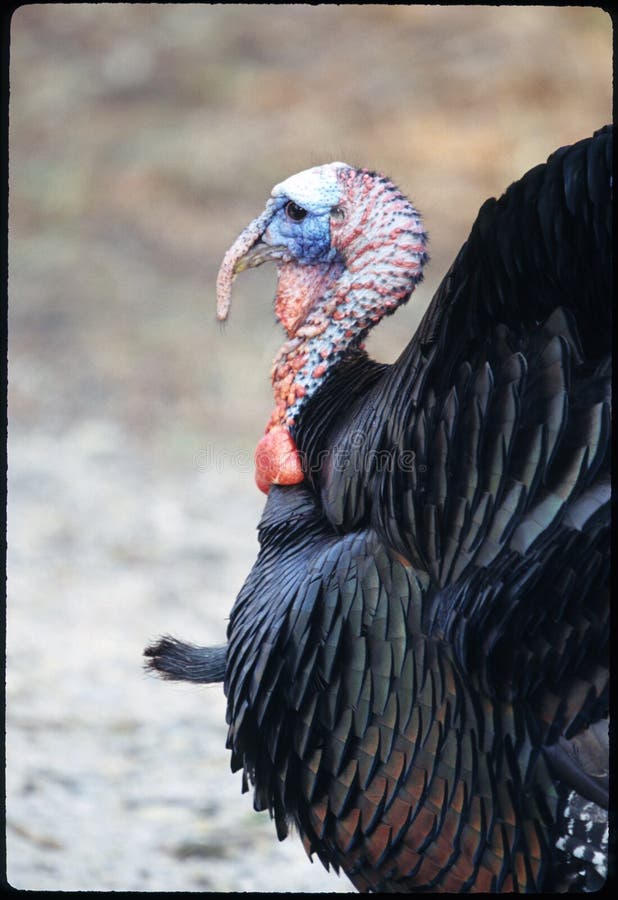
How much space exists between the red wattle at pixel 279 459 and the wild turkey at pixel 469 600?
125 millimetres

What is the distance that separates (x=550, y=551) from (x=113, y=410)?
4.65m

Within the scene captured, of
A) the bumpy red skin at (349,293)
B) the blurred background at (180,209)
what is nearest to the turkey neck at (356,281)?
the bumpy red skin at (349,293)

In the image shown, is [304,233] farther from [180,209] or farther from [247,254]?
[180,209]

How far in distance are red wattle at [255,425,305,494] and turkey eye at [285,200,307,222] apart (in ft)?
1.36

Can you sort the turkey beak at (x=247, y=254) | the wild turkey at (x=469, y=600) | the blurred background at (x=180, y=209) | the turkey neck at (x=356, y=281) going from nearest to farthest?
1. the wild turkey at (x=469, y=600)
2. the turkey neck at (x=356, y=281)
3. the turkey beak at (x=247, y=254)
4. the blurred background at (x=180, y=209)

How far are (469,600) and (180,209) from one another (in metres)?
5.54

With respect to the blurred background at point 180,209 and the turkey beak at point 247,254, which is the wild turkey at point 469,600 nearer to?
the turkey beak at point 247,254

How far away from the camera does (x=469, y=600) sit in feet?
6.22

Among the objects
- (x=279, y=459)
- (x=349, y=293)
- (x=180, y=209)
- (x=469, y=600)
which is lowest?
(x=469, y=600)

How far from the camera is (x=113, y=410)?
6.28 meters

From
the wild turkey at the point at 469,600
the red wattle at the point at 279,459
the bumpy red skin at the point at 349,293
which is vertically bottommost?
the wild turkey at the point at 469,600

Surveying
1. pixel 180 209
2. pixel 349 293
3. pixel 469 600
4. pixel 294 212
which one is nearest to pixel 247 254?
pixel 294 212

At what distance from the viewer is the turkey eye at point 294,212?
8.05ft

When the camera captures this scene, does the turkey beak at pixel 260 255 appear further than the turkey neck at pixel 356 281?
Yes
